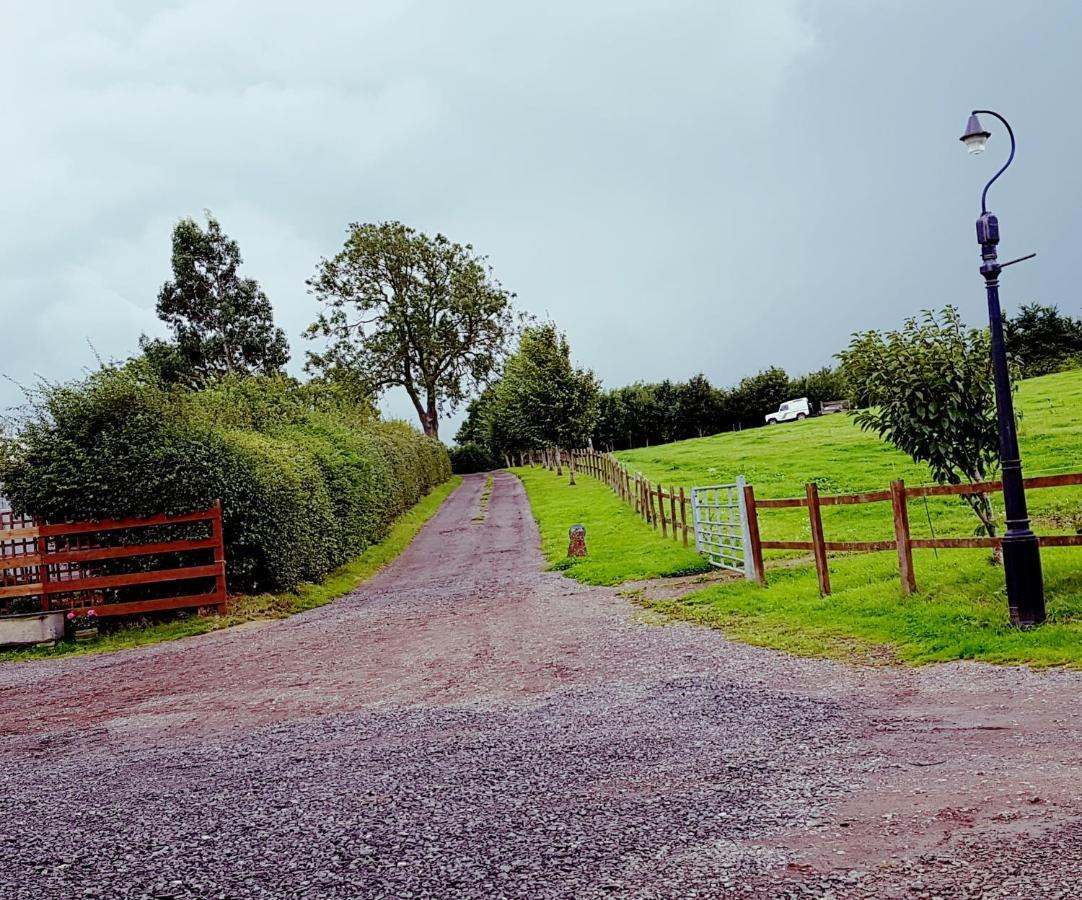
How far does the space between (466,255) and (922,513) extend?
4369 cm

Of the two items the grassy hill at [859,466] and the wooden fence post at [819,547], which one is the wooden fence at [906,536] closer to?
the wooden fence post at [819,547]

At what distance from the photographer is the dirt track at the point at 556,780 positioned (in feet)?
13.4

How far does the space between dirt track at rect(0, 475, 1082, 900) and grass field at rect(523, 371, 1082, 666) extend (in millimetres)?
788

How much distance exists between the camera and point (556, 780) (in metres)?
5.41

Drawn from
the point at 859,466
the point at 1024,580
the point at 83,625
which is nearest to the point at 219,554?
the point at 83,625

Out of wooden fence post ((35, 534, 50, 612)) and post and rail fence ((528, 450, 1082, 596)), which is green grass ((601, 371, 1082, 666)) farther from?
wooden fence post ((35, 534, 50, 612))

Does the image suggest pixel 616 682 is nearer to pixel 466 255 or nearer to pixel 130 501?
pixel 130 501

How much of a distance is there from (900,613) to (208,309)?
54881 mm

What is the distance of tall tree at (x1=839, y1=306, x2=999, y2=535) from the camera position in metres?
11.2

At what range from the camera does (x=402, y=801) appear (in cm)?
522

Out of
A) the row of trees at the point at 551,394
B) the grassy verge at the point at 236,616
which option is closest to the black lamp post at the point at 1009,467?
the grassy verge at the point at 236,616

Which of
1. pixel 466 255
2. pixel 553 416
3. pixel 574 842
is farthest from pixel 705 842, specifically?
pixel 466 255

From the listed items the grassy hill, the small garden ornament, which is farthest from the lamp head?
the small garden ornament

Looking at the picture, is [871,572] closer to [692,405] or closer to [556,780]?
[556,780]
